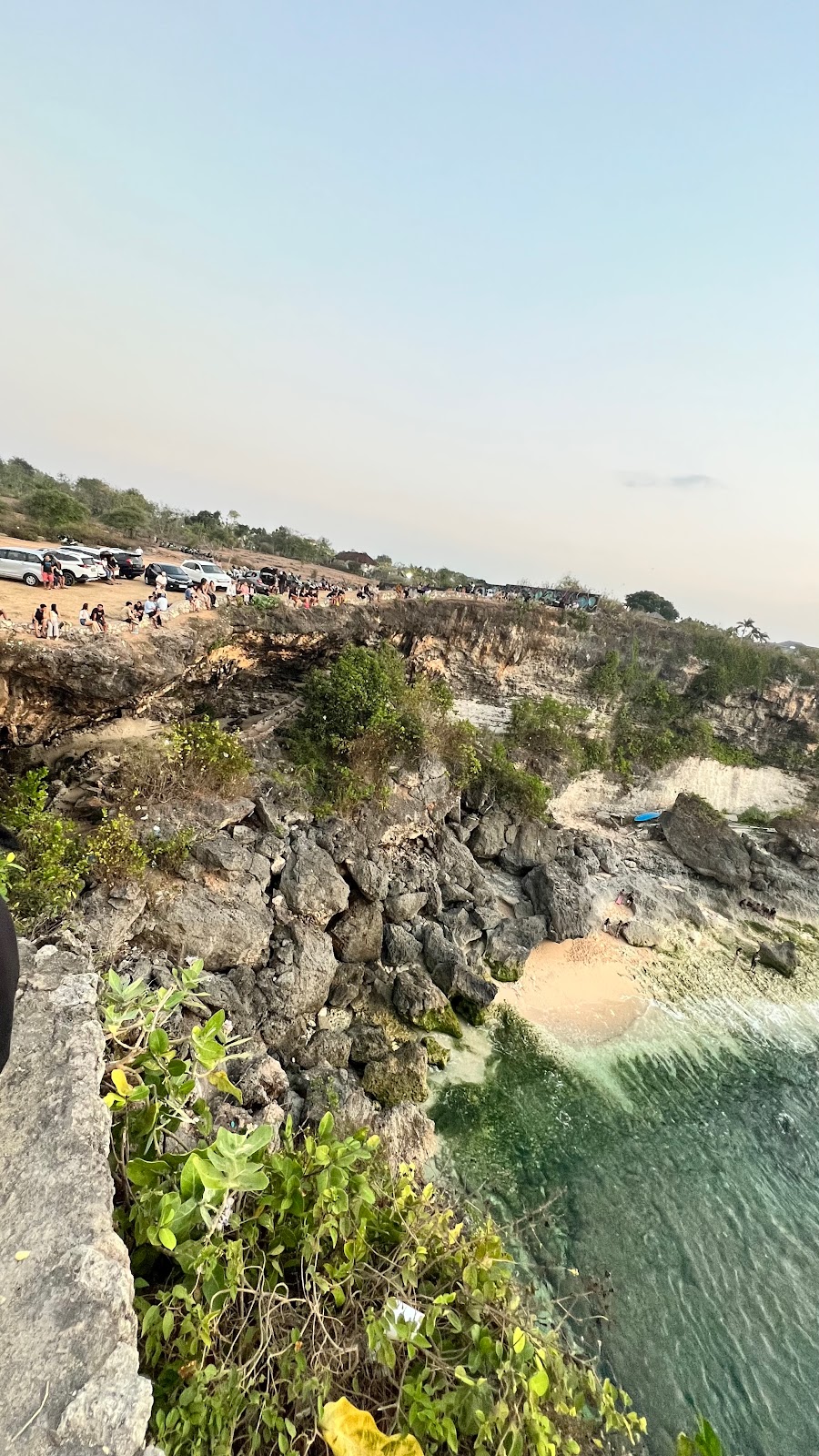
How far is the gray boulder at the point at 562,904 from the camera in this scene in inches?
704

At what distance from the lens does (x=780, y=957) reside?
64.8 feet

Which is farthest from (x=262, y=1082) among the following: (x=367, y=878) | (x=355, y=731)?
(x=355, y=731)

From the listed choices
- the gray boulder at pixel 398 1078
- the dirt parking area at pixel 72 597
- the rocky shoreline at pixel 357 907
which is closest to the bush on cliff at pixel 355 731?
the rocky shoreline at pixel 357 907

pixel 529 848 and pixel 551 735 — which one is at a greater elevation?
pixel 551 735

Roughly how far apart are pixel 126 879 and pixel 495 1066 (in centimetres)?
939

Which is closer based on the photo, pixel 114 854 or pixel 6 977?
pixel 6 977

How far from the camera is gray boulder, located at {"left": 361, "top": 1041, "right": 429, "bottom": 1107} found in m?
11.6

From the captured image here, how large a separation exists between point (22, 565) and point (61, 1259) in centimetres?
1685

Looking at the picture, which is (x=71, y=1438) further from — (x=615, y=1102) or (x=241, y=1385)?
(x=615, y=1102)

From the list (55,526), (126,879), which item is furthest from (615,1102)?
(55,526)

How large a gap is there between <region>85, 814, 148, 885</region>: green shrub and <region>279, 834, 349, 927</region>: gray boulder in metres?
3.77

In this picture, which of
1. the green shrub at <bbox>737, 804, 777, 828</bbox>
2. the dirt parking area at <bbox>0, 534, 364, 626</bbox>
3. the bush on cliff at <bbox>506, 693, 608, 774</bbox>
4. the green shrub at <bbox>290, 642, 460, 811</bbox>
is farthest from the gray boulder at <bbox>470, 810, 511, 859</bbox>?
the green shrub at <bbox>737, 804, 777, 828</bbox>

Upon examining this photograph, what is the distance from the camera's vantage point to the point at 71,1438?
2271mm

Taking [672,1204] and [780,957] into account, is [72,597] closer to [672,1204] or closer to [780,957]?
[672,1204]
